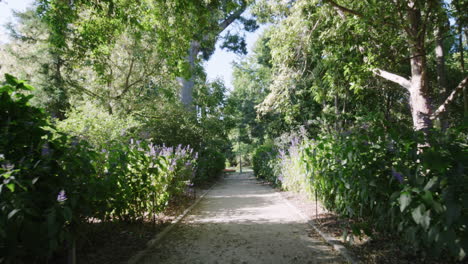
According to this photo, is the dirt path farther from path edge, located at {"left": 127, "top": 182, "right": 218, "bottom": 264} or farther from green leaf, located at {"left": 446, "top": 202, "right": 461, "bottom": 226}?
green leaf, located at {"left": 446, "top": 202, "right": 461, "bottom": 226}

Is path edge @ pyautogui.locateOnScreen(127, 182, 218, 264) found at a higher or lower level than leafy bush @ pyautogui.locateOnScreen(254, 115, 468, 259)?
lower

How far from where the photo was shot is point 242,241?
15.6 feet

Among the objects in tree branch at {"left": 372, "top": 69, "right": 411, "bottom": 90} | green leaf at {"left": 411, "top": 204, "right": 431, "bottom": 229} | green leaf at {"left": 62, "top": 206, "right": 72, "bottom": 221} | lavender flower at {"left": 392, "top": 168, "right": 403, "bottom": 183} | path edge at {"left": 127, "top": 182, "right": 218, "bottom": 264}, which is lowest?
path edge at {"left": 127, "top": 182, "right": 218, "bottom": 264}

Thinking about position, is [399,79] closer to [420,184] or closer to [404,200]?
[420,184]

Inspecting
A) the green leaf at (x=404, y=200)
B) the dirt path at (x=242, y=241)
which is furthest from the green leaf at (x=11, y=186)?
the green leaf at (x=404, y=200)

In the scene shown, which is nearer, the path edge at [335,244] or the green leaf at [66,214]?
the green leaf at [66,214]

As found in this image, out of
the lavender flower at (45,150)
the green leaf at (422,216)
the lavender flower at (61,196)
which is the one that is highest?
the lavender flower at (45,150)

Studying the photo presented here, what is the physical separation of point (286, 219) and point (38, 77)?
13993mm

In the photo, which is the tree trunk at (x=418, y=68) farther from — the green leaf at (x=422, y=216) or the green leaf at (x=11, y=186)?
the green leaf at (x=11, y=186)

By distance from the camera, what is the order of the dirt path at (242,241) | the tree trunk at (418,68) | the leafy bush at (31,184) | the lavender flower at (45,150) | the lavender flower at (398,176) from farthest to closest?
the tree trunk at (418,68), the dirt path at (242,241), the lavender flower at (398,176), the lavender flower at (45,150), the leafy bush at (31,184)

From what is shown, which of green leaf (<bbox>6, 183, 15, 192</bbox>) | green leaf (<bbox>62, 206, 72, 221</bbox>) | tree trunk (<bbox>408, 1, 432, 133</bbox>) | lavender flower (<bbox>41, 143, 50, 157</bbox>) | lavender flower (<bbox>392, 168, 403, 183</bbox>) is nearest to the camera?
green leaf (<bbox>6, 183, 15, 192</bbox>)

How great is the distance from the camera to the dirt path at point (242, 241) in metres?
A: 3.94

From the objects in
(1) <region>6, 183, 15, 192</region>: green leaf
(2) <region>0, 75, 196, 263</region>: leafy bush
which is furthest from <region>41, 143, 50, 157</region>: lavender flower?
(1) <region>6, 183, 15, 192</region>: green leaf

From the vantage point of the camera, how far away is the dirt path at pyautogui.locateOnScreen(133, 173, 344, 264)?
12.9ft
